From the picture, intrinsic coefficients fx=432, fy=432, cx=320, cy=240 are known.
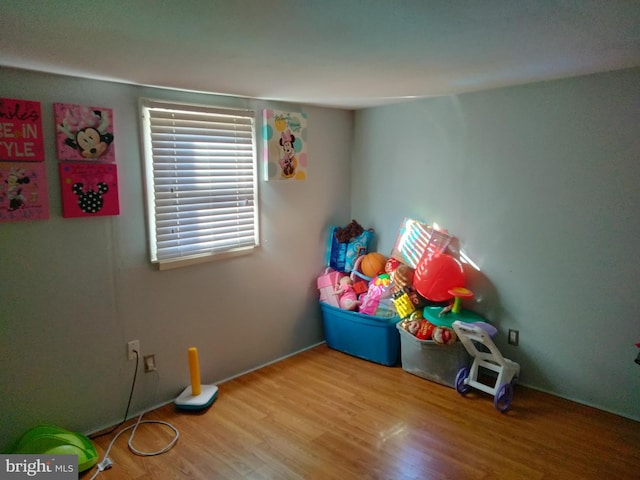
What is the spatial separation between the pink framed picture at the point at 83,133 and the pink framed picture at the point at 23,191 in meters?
0.15

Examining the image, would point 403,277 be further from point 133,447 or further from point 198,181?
point 133,447

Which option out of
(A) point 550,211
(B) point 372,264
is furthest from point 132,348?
(A) point 550,211

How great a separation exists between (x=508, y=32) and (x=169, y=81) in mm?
1763

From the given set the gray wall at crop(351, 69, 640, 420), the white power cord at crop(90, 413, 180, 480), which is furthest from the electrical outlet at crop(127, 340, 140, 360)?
the gray wall at crop(351, 69, 640, 420)

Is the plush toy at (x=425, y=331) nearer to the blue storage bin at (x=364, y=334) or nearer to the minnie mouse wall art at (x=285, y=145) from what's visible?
the blue storage bin at (x=364, y=334)

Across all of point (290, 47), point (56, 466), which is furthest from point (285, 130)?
point (56, 466)

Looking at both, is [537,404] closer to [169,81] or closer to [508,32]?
[508,32]

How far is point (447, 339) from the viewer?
290 centimetres

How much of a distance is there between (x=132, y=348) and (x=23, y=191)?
3.53 ft

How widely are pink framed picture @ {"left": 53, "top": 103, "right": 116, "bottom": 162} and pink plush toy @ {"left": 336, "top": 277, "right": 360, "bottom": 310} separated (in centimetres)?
195

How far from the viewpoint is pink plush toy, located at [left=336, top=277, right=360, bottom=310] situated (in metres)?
3.46

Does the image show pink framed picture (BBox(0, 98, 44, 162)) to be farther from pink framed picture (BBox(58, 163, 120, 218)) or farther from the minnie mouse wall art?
the minnie mouse wall art

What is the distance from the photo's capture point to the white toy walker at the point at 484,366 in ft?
8.80

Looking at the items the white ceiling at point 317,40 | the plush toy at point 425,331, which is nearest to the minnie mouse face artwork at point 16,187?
the white ceiling at point 317,40
